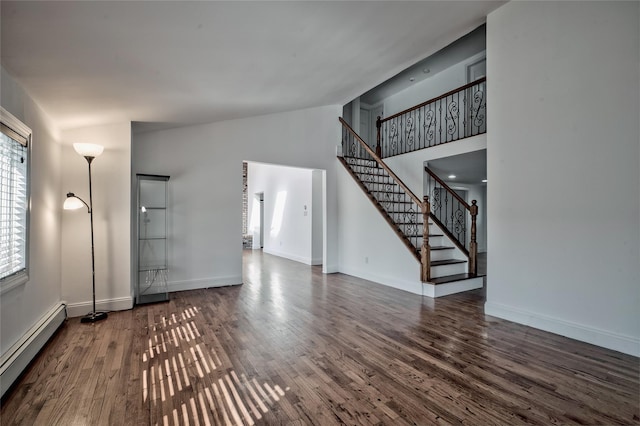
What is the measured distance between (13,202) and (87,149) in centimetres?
104

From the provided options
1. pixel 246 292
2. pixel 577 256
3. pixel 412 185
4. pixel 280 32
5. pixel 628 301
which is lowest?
pixel 246 292

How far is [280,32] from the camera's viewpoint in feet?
8.00

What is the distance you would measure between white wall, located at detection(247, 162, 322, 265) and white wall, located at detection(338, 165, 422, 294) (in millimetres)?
1306

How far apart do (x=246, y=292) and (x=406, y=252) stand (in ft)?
8.53

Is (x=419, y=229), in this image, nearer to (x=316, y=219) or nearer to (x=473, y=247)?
(x=473, y=247)

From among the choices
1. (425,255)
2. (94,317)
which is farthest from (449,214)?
(94,317)

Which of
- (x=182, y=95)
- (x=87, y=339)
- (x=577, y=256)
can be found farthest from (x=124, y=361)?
(x=577, y=256)

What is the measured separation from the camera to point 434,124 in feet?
22.2

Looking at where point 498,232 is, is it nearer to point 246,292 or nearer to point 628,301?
point 628,301

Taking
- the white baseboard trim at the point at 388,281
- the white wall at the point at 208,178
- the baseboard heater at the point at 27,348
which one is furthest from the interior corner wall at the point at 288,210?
the baseboard heater at the point at 27,348

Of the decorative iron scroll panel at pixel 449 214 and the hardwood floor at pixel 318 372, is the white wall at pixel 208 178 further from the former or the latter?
the decorative iron scroll panel at pixel 449 214

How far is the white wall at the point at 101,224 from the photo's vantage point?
135 inches

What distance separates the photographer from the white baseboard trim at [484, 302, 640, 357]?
2535 millimetres

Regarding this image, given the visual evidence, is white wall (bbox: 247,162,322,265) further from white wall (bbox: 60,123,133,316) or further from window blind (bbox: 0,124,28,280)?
window blind (bbox: 0,124,28,280)
